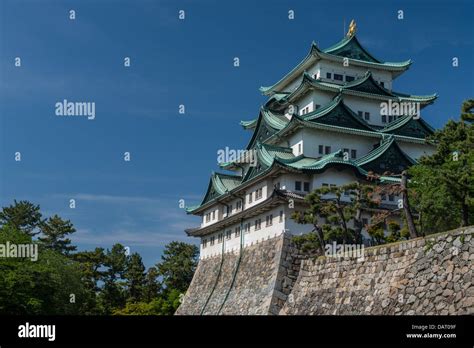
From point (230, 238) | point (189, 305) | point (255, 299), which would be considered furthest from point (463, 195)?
point (189, 305)

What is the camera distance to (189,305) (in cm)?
4488

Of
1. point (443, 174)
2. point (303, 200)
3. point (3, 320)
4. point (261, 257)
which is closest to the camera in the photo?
point (3, 320)

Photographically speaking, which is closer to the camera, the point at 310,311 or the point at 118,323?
the point at 118,323

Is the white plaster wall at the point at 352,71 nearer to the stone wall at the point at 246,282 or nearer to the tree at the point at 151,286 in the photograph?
the stone wall at the point at 246,282

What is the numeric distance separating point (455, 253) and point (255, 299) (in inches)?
701

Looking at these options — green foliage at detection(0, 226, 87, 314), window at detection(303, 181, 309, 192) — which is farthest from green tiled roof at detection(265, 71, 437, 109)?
green foliage at detection(0, 226, 87, 314)

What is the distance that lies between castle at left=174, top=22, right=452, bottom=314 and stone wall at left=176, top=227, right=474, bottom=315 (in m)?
0.18

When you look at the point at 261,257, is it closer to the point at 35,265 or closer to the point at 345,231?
the point at 345,231

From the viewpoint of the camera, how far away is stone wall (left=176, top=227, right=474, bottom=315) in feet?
61.4

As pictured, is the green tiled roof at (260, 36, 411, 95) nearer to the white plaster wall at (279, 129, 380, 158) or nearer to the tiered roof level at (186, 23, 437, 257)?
the tiered roof level at (186, 23, 437, 257)

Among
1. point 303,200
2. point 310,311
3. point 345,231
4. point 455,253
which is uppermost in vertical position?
point 303,200

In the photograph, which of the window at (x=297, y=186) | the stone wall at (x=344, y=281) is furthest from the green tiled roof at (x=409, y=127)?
the stone wall at (x=344, y=281)

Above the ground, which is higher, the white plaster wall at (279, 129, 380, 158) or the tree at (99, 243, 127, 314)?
the white plaster wall at (279, 129, 380, 158)

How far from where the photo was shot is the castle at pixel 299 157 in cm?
3603
